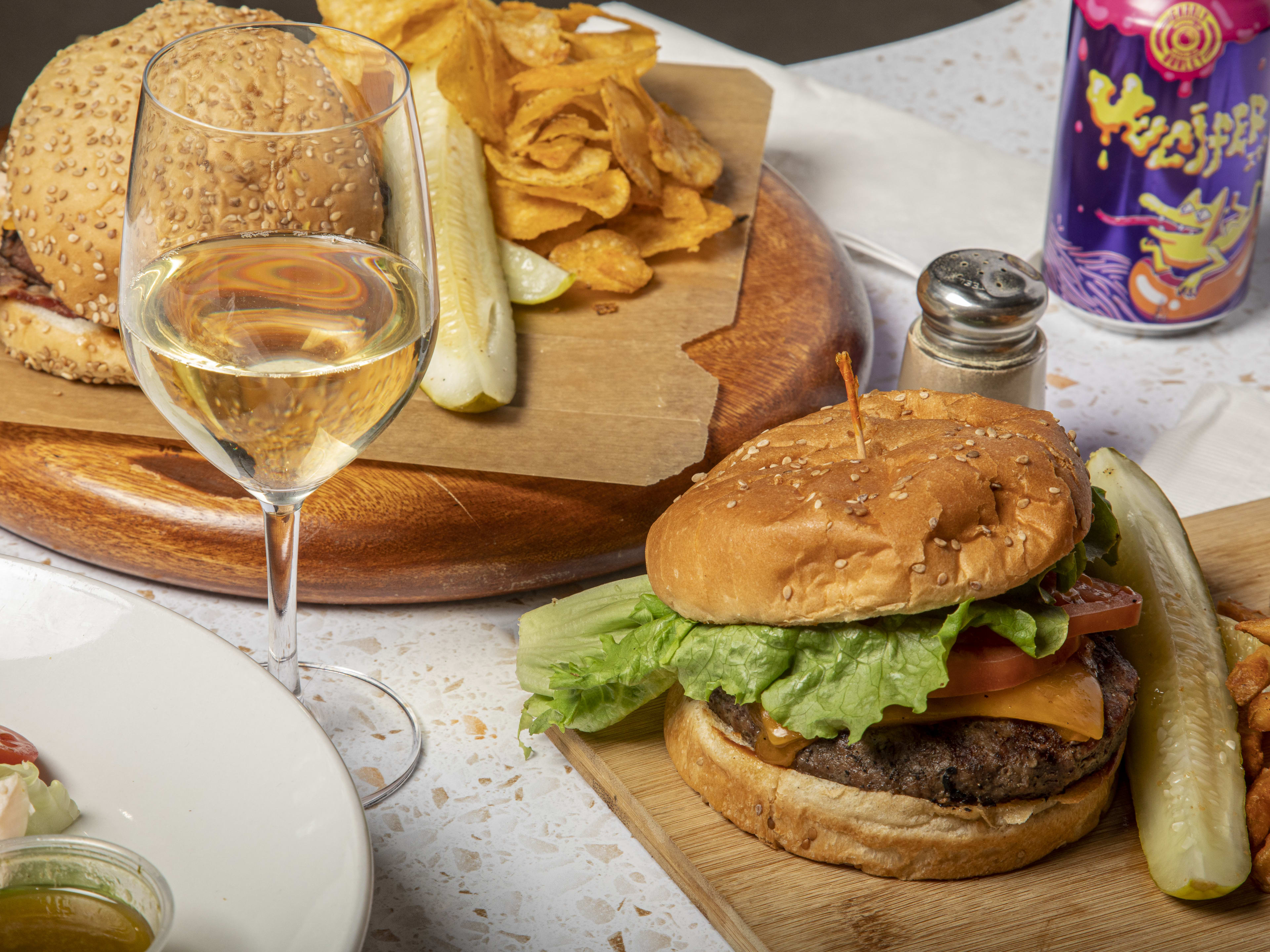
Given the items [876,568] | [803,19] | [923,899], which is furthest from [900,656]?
[803,19]

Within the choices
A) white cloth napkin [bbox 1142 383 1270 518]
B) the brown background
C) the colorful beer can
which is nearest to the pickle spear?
white cloth napkin [bbox 1142 383 1270 518]

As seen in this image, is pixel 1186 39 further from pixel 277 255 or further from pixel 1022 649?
pixel 277 255

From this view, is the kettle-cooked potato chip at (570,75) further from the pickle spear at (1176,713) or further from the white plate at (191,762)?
the white plate at (191,762)

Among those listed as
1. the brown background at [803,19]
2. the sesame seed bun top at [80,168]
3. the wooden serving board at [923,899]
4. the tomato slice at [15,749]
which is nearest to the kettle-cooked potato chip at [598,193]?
the sesame seed bun top at [80,168]

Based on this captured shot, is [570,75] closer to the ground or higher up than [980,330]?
higher up

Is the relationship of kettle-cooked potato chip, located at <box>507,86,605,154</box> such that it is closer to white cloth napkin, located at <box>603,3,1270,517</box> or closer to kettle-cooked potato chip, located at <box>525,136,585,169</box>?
kettle-cooked potato chip, located at <box>525,136,585,169</box>

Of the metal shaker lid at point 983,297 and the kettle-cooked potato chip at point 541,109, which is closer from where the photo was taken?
the metal shaker lid at point 983,297
